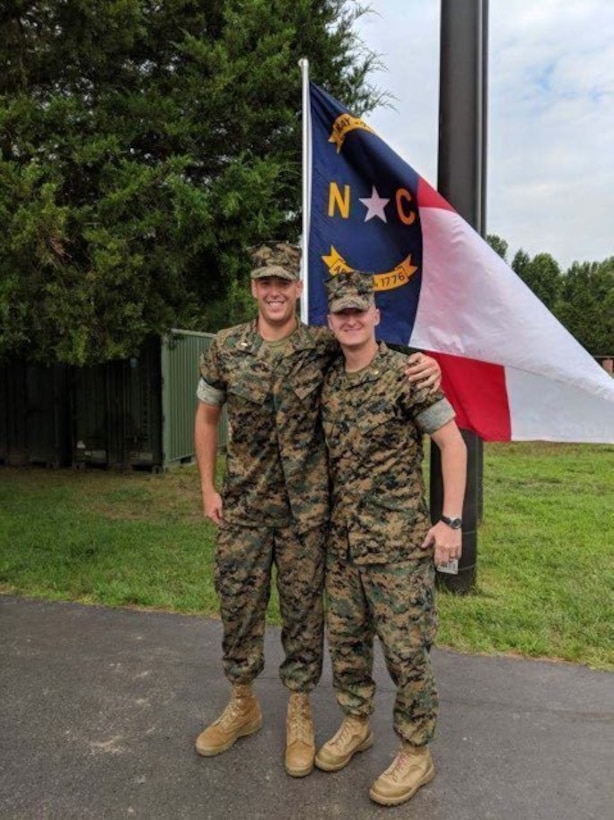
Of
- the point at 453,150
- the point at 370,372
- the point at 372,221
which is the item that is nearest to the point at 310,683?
the point at 370,372

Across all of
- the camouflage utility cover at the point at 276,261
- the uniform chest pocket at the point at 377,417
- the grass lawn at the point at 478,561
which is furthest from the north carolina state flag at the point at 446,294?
the grass lawn at the point at 478,561

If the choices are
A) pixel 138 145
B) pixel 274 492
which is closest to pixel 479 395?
pixel 274 492

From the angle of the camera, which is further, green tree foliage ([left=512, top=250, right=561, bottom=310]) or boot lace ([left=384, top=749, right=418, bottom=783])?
green tree foliage ([left=512, top=250, right=561, bottom=310])

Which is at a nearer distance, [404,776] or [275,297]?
[404,776]

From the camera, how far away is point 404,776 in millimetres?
2516

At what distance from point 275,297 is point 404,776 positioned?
1.82 meters

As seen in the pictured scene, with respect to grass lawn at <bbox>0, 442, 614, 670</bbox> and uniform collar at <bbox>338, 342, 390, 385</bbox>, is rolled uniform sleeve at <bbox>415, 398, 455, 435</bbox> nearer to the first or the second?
uniform collar at <bbox>338, 342, 390, 385</bbox>

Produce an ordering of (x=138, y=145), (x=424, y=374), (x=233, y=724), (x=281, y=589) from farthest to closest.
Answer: (x=138, y=145) < (x=233, y=724) < (x=281, y=589) < (x=424, y=374)

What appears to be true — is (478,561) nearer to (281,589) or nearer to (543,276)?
(281,589)

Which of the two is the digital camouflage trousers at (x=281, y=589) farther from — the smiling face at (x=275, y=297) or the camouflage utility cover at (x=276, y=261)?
the camouflage utility cover at (x=276, y=261)

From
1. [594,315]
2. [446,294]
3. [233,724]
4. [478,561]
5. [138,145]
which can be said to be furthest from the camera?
[594,315]

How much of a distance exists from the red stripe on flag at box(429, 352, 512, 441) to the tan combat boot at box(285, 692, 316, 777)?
5.15 feet

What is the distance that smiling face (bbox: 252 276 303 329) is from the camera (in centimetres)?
266

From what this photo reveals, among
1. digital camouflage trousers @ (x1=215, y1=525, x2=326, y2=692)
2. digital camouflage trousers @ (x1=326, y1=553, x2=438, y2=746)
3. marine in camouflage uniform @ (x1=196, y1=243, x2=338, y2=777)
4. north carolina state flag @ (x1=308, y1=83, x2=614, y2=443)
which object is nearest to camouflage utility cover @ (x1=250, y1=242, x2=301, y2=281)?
marine in camouflage uniform @ (x1=196, y1=243, x2=338, y2=777)
